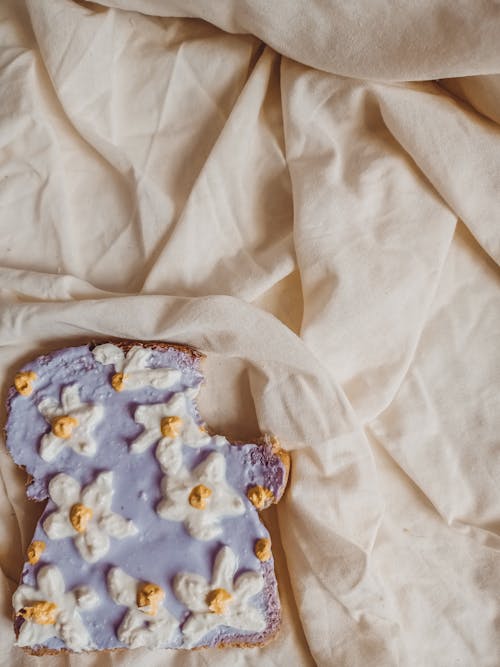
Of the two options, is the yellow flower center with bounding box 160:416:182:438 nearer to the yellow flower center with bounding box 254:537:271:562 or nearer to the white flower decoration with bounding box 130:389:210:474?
the white flower decoration with bounding box 130:389:210:474

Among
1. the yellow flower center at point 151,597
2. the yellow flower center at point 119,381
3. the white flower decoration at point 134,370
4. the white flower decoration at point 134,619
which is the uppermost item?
the white flower decoration at point 134,370

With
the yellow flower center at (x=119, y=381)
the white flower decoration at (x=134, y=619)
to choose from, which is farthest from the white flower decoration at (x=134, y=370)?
the white flower decoration at (x=134, y=619)

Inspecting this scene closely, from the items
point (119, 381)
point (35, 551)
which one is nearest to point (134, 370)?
point (119, 381)

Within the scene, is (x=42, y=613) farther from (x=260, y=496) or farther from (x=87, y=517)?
(x=260, y=496)

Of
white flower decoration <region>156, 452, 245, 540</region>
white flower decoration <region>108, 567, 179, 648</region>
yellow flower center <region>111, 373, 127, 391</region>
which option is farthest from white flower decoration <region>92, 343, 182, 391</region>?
white flower decoration <region>108, 567, 179, 648</region>

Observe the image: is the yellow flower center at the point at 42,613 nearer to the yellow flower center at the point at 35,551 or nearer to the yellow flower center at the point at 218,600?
the yellow flower center at the point at 35,551

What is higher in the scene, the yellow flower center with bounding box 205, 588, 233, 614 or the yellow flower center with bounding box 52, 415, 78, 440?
the yellow flower center with bounding box 52, 415, 78, 440

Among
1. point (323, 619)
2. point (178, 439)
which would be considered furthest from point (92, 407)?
point (323, 619)
